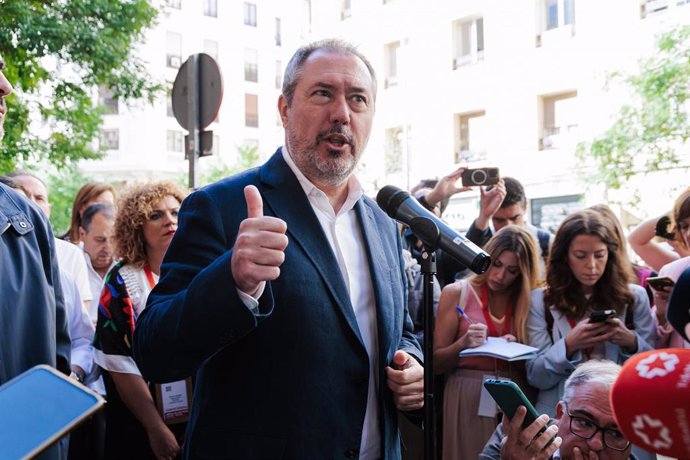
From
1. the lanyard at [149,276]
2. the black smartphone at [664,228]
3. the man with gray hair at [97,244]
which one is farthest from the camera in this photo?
the man with gray hair at [97,244]

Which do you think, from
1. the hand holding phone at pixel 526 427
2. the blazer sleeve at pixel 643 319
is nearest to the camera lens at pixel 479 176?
the blazer sleeve at pixel 643 319

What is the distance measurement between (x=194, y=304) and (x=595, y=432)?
183cm

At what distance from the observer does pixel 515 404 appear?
2641 millimetres

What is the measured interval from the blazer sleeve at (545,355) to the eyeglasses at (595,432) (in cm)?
123

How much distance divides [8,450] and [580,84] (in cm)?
1953

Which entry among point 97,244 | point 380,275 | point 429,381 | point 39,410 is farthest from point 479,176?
point 39,410

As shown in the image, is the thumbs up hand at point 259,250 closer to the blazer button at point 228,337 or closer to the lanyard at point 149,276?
the blazer button at point 228,337

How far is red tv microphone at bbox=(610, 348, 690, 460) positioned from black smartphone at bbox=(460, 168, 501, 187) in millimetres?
3983

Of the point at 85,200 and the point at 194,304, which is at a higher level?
the point at 85,200

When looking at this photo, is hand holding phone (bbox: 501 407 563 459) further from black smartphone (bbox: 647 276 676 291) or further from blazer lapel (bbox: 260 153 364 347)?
black smartphone (bbox: 647 276 676 291)

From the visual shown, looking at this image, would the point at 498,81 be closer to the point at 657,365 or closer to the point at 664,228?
the point at 664,228

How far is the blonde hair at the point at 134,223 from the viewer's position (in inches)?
160

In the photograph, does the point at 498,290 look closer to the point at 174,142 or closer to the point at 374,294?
the point at 374,294

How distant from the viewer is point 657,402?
4.06 feet
